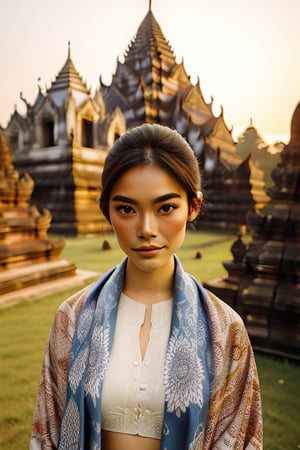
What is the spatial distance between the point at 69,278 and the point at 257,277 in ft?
12.3

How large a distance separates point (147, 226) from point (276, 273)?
2982mm

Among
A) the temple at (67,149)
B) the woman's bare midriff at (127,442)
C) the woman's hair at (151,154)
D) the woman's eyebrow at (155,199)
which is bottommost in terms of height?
the woman's bare midriff at (127,442)

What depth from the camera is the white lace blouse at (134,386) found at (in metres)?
1.22

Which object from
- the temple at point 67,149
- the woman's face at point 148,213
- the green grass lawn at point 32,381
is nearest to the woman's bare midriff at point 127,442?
the woman's face at point 148,213

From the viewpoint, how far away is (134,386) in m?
1.23

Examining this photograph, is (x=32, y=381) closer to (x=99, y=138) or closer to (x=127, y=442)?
(x=127, y=442)

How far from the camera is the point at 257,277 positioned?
3.98 meters

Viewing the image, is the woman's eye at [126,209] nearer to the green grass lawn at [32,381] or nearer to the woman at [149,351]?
the woman at [149,351]

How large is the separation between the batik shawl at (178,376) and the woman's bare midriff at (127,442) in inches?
2.7

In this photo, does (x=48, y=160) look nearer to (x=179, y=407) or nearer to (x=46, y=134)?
(x=46, y=134)

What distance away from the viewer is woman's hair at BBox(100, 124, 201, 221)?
1.27 metres

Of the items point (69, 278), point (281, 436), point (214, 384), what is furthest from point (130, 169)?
point (69, 278)

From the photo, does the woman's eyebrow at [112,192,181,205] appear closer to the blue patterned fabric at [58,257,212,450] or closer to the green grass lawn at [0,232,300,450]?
the blue patterned fabric at [58,257,212,450]

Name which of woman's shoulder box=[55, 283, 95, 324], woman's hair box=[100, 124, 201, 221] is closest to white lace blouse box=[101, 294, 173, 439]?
woman's shoulder box=[55, 283, 95, 324]
